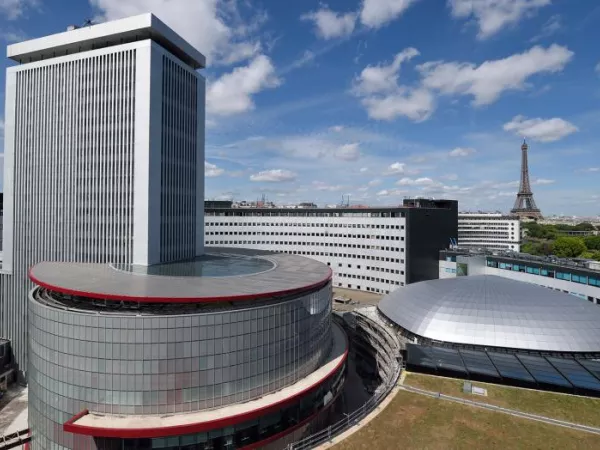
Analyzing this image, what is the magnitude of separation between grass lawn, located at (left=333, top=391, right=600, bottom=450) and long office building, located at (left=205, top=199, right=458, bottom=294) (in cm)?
5724

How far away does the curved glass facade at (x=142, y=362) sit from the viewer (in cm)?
2911

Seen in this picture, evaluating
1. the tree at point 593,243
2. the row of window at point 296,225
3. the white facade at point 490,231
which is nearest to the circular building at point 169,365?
the row of window at point 296,225

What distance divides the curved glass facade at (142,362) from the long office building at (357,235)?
5915cm

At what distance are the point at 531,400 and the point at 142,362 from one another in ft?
106

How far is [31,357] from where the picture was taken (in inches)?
1324

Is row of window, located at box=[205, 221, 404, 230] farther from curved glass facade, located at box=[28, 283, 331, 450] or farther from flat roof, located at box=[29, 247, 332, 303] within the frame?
curved glass facade, located at box=[28, 283, 331, 450]

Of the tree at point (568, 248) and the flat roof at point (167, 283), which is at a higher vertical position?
the flat roof at point (167, 283)

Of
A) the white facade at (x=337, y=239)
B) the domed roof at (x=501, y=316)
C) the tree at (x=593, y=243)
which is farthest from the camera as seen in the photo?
the tree at (x=593, y=243)

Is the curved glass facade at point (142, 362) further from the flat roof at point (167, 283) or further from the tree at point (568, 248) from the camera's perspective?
the tree at point (568, 248)

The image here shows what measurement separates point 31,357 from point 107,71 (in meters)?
34.9

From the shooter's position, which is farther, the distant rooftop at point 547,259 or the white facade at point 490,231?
the white facade at point 490,231

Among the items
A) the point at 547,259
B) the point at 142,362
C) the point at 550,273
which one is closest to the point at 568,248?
the point at 547,259

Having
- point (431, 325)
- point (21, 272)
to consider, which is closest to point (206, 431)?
point (431, 325)

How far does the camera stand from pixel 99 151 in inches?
1916
